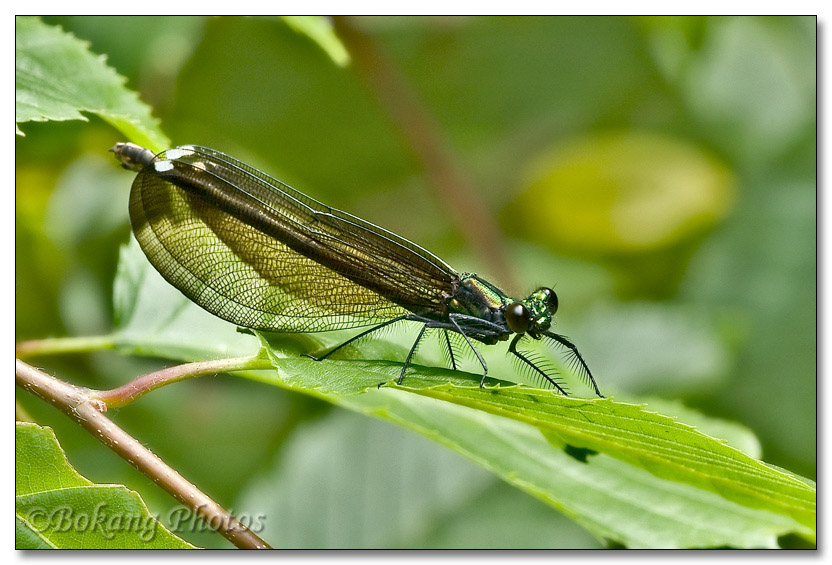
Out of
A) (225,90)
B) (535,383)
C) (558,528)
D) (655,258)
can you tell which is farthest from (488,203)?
(535,383)

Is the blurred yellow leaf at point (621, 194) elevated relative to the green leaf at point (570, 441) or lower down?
elevated

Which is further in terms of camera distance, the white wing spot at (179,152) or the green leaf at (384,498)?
the green leaf at (384,498)

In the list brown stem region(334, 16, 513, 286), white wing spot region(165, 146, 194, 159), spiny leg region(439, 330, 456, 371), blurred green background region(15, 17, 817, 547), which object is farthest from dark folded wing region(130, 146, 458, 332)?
brown stem region(334, 16, 513, 286)

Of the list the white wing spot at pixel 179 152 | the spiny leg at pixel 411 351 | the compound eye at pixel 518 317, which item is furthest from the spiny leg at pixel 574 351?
the white wing spot at pixel 179 152

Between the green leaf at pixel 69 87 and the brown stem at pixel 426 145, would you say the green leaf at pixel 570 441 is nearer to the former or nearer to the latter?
the green leaf at pixel 69 87

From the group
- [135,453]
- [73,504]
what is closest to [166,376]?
[135,453]

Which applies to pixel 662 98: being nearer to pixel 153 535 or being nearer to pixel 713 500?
pixel 713 500

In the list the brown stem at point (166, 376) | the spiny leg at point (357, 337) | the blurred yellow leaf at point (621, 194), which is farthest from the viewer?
the blurred yellow leaf at point (621, 194)

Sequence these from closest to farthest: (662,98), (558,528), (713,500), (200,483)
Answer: (713,500) → (558,528) → (200,483) → (662,98)
